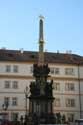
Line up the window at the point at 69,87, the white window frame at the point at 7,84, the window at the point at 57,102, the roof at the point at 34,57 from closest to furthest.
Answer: the white window frame at the point at 7,84 → the window at the point at 57,102 → the roof at the point at 34,57 → the window at the point at 69,87

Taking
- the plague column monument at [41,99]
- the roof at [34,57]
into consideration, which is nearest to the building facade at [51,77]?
the roof at [34,57]

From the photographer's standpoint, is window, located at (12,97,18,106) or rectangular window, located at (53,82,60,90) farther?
rectangular window, located at (53,82,60,90)

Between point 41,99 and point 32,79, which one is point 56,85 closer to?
point 32,79

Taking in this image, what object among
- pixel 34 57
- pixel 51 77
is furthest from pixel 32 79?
pixel 34 57

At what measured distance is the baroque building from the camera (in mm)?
62906

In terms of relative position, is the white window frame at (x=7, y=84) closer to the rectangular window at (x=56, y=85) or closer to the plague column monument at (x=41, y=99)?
the rectangular window at (x=56, y=85)

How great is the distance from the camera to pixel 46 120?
40.2 meters

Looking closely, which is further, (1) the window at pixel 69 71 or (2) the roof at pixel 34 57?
(1) the window at pixel 69 71

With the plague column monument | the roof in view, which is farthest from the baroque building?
the plague column monument

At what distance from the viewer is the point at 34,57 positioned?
65938 millimetres

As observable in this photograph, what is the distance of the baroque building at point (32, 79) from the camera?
62.9 m

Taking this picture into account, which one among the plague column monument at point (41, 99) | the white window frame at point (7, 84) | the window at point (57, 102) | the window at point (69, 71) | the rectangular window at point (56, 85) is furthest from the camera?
the window at point (69, 71)

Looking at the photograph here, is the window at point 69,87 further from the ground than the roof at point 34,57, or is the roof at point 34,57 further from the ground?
the roof at point 34,57

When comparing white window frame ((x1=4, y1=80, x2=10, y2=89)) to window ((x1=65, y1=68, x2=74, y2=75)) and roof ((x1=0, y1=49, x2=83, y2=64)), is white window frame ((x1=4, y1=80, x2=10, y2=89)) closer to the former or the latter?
roof ((x1=0, y1=49, x2=83, y2=64))
